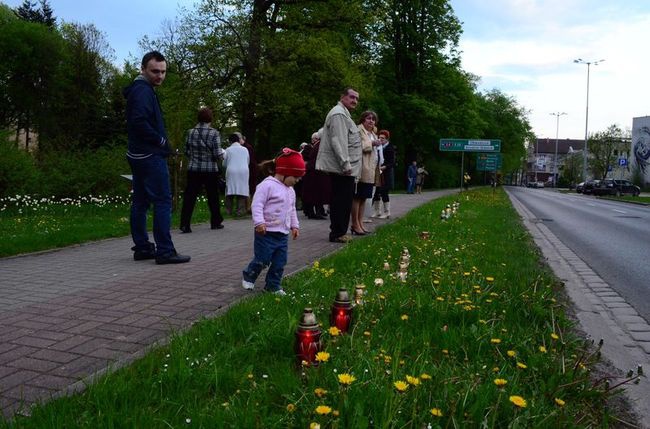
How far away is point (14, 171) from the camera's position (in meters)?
12.9

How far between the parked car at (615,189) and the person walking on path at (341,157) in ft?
168

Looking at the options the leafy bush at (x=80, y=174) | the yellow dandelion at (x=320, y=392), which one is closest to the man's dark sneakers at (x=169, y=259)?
the yellow dandelion at (x=320, y=392)

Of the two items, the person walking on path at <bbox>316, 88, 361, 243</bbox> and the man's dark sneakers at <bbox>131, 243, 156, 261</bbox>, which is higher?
the person walking on path at <bbox>316, 88, 361, 243</bbox>

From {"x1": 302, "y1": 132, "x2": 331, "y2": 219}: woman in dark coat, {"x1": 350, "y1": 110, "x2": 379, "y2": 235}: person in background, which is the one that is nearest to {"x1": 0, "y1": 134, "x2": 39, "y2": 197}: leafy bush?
{"x1": 302, "y1": 132, "x2": 331, "y2": 219}: woman in dark coat

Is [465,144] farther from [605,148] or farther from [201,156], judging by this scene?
[605,148]

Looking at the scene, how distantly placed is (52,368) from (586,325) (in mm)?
3619

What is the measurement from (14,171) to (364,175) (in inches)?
329

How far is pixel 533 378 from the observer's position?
286cm

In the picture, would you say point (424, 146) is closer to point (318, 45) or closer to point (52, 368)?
point (318, 45)

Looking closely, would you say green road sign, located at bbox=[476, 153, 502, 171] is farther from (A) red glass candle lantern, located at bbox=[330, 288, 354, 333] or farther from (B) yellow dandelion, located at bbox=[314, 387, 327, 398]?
(B) yellow dandelion, located at bbox=[314, 387, 327, 398]

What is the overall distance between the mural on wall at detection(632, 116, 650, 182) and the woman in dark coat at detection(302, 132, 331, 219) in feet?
258

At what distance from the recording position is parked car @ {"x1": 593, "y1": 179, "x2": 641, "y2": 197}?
53.5 meters

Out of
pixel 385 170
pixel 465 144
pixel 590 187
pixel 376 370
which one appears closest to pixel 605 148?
pixel 590 187

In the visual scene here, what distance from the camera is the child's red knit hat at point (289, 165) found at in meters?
4.90
